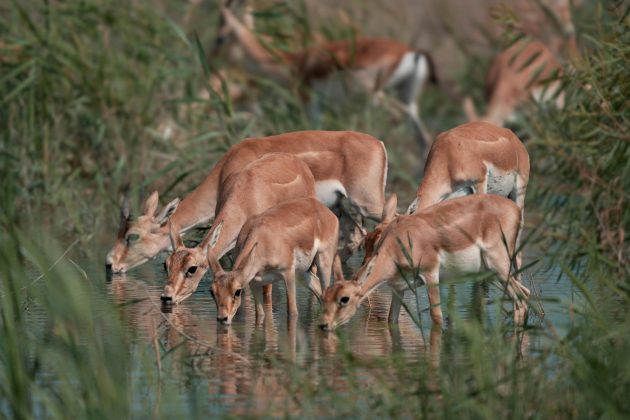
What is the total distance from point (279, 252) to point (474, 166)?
225 cm

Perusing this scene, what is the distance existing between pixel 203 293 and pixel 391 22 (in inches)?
409

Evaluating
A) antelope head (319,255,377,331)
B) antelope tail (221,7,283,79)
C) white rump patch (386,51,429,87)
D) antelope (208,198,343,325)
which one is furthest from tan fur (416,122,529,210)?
antelope tail (221,7,283,79)

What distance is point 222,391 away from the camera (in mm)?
5887

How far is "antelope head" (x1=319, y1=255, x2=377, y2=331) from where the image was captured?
6988 mm

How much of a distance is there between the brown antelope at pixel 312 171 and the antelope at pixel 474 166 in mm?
448

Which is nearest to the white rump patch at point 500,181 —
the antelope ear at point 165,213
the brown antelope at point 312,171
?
the brown antelope at point 312,171

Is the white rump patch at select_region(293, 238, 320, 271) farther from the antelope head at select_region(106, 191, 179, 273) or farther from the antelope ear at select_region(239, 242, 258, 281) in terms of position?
the antelope head at select_region(106, 191, 179, 273)

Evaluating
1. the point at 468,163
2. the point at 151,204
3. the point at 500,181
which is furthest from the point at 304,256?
the point at 500,181

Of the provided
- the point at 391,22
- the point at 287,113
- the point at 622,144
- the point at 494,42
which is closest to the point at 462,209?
the point at 622,144

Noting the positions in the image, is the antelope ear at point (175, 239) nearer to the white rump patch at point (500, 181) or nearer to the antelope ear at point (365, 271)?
the antelope ear at point (365, 271)

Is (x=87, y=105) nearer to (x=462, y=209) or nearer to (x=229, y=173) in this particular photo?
(x=229, y=173)

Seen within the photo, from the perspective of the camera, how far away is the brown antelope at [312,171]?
930 centimetres

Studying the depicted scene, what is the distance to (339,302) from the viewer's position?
7020mm

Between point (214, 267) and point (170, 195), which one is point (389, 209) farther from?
point (170, 195)
